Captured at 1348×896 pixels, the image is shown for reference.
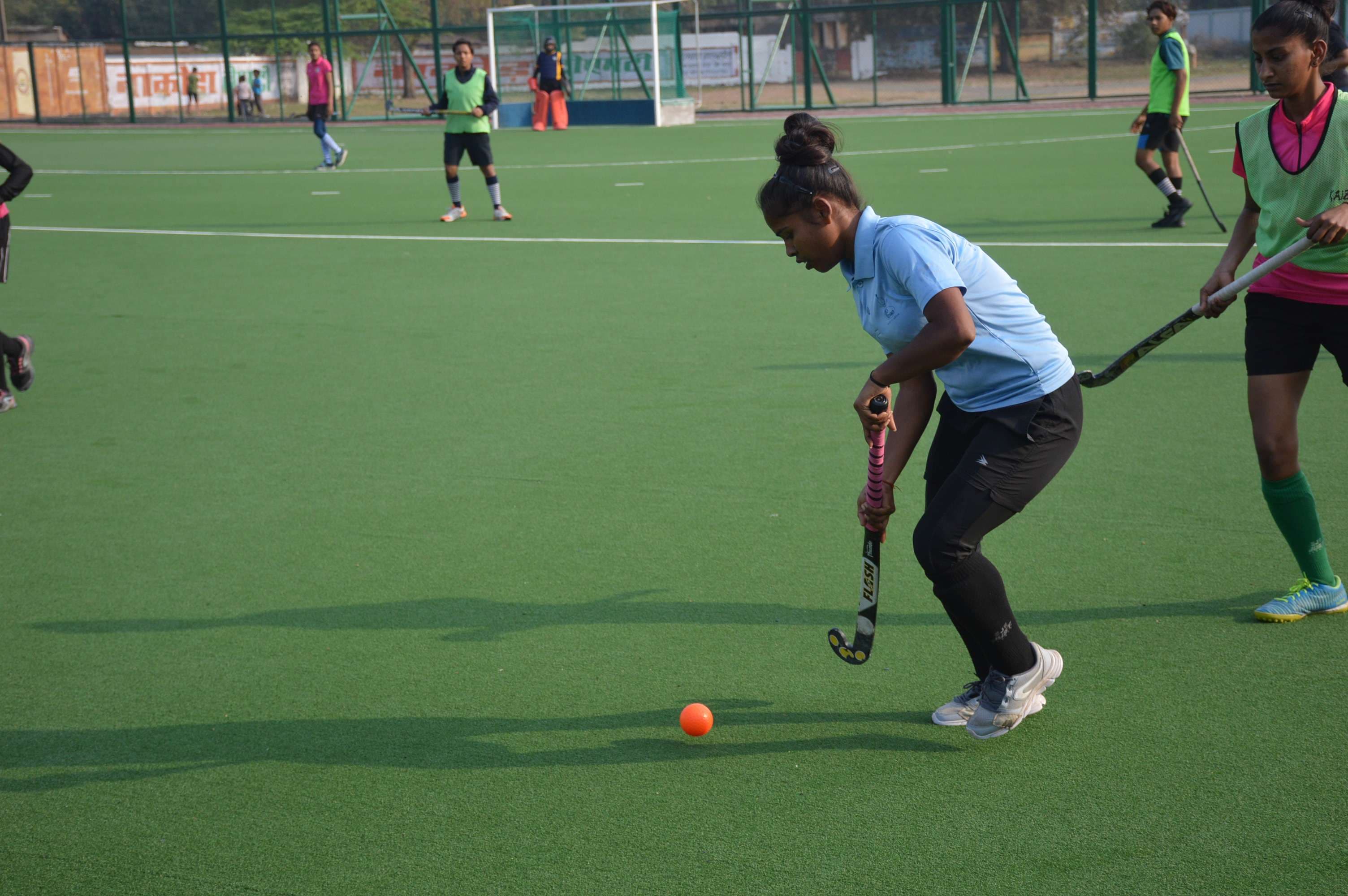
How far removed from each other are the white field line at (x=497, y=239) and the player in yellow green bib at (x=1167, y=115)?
1032mm

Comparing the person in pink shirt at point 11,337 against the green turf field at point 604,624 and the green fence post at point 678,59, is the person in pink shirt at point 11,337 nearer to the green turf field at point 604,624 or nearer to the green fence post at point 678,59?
the green turf field at point 604,624

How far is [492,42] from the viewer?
3750 cm

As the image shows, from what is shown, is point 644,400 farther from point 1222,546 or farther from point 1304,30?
→ point 1304,30

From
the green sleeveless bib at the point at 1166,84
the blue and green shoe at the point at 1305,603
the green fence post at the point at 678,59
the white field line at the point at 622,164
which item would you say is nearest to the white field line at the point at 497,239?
the green sleeveless bib at the point at 1166,84

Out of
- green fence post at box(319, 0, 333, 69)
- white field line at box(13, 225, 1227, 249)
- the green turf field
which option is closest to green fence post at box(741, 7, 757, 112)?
green fence post at box(319, 0, 333, 69)

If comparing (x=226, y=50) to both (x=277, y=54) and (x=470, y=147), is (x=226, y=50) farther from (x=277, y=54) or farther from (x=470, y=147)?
(x=470, y=147)

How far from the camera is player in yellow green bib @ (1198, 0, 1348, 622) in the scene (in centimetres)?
420

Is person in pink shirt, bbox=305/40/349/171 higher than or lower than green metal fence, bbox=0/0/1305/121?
lower

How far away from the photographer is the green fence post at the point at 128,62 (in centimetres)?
4472

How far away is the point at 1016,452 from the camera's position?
12.2ft

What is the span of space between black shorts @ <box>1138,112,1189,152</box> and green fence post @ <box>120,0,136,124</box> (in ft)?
129

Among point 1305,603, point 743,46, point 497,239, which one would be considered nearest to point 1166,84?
point 497,239

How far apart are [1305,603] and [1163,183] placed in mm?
9920

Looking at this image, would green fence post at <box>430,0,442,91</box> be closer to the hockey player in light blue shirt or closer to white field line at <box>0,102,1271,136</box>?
white field line at <box>0,102,1271,136</box>
